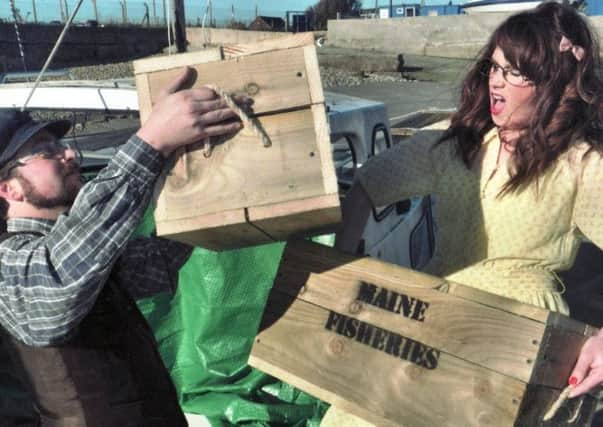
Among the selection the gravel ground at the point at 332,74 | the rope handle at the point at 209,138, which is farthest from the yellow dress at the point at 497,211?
the gravel ground at the point at 332,74

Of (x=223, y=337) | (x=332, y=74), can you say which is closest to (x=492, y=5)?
(x=332, y=74)

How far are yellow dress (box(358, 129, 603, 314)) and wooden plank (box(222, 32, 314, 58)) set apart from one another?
2.01 feet

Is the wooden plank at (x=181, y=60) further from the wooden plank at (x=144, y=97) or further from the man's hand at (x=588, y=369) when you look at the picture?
the man's hand at (x=588, y=369)

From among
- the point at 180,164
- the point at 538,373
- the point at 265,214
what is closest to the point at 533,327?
the point at 538,373

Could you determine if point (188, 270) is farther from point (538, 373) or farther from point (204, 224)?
point (538, 373)

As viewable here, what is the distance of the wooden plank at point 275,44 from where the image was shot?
68.2 inches

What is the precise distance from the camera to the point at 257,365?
6.66ft

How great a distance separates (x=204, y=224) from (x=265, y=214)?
17cm

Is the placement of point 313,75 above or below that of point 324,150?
above

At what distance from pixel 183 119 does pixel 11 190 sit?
0.63 meters

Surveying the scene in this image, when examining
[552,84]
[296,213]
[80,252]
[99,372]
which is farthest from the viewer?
[552,84]

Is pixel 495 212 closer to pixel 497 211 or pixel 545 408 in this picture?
pixel 497 211

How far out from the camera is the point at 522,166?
6.36 feet

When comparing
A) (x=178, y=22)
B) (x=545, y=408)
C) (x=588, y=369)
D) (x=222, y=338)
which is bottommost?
(x=222, y=338)
